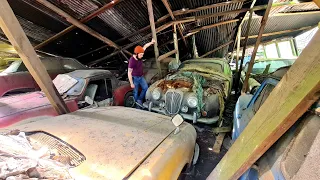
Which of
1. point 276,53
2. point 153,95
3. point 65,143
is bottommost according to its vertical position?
point 276,53

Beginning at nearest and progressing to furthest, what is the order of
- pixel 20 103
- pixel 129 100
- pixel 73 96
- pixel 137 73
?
pixel 20 103 < pixel 73 96 < pixel 137 73 < pixel 129 100

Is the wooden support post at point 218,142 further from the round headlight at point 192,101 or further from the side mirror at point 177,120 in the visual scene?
the side mirror at point 177,120

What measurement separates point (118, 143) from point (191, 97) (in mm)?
2772

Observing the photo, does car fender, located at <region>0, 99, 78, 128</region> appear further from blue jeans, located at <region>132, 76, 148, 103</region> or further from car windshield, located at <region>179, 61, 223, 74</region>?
car windshield, located at <region>179, 61, 223, 74</region>

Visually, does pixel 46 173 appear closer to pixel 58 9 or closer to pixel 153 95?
pixel 153 95

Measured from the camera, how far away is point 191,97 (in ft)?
14.1

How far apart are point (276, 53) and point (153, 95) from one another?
37.3 feet

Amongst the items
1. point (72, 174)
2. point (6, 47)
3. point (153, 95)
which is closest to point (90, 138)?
point (72, 174)

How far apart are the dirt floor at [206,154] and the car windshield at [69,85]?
2.99m

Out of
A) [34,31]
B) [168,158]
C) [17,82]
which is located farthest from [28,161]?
[34,31]

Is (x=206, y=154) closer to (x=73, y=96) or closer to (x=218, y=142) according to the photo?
(x=218, y=142)

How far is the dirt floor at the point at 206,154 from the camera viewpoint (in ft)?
10.1

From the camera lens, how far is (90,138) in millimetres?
1856

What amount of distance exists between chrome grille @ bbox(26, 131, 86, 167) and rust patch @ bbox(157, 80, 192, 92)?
3.22 m
